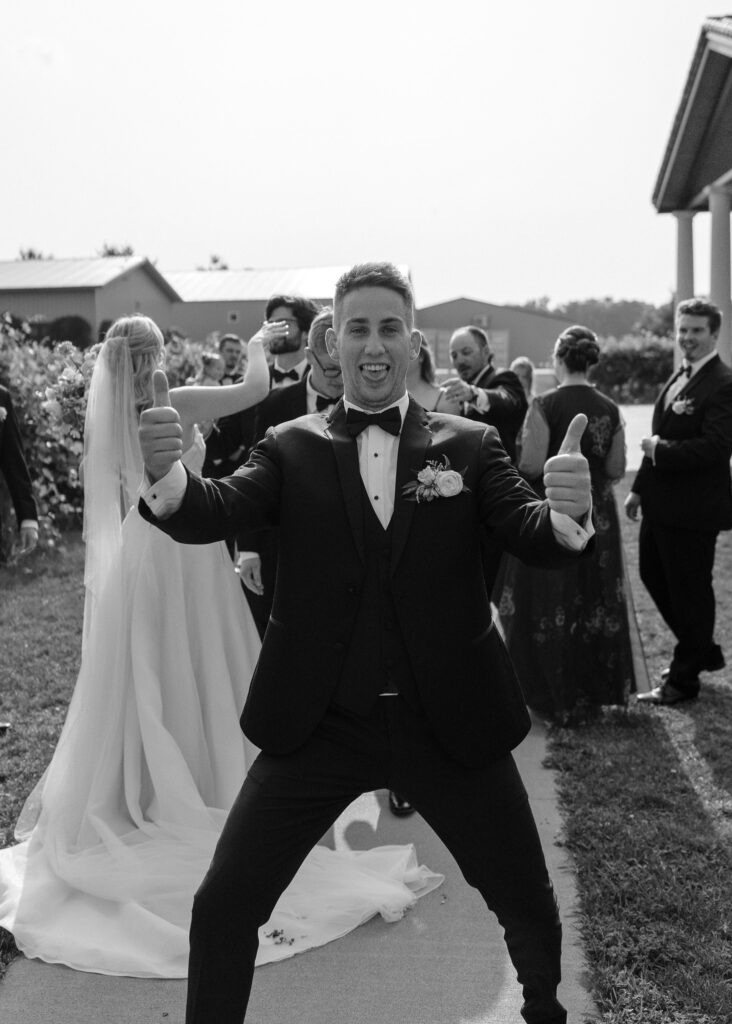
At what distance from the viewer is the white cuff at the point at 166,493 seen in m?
2.17

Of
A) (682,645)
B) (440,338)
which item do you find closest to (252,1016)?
(682,645)

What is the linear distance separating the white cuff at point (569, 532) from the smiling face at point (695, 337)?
3.73 meters

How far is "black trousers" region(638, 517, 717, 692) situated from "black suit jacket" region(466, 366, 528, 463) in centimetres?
112

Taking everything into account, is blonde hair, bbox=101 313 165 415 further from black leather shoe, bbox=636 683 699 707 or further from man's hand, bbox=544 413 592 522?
black leather shoe, bbox=636 683 699 707

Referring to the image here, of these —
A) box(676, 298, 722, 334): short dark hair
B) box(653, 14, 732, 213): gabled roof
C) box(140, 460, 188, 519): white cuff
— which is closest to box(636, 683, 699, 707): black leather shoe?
box(676, 298, 722, 334): short dark hair

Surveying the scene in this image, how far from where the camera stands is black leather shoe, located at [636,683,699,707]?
18.9ft

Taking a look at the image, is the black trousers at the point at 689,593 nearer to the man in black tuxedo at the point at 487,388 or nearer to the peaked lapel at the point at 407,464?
the man in black tuxedo at the point at 487,388

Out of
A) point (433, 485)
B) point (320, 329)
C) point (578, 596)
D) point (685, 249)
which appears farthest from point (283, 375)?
point (685, 249)

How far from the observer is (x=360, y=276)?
8.29 feet

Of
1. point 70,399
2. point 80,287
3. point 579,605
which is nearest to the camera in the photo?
point 70,399

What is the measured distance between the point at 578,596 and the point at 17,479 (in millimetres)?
3199

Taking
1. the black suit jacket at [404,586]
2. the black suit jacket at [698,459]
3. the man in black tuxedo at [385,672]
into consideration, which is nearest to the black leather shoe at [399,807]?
the man in black tuxedo at [385,672]

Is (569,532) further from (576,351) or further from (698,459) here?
(698,459)

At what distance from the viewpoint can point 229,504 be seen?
7.56 ft
